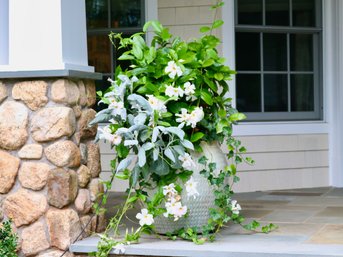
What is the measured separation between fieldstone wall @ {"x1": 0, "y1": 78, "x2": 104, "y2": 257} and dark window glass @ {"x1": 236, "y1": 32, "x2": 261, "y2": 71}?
8.52 feet

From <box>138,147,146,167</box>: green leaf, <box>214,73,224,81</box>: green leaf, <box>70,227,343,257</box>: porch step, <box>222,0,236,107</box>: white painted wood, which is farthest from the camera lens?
<box>222,0,236,107</box>: white painted wood

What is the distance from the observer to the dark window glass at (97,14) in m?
6.55

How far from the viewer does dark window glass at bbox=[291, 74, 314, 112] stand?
660 cm

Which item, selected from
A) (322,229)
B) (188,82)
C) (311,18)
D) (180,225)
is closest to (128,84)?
(188,82)

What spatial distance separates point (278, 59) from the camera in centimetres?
653

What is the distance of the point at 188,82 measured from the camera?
402cm

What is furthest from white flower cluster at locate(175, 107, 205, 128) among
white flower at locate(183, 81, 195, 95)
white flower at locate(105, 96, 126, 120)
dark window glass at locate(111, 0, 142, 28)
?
dark window glass at locate(111, 0, 142, 28)

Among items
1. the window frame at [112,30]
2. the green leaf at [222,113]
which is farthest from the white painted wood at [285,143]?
the green leaf at [222,113]

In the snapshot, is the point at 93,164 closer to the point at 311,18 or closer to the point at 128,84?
the point at 128,84

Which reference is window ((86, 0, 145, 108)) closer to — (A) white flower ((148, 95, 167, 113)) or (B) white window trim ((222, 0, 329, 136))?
(B) white window trim ((222, 0, 329, 136))

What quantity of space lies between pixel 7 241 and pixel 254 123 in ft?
10.0

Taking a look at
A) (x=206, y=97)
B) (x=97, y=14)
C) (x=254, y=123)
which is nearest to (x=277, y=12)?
(x=254, y=123)

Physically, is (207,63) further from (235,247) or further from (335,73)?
(335,73)

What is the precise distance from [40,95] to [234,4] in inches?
111
